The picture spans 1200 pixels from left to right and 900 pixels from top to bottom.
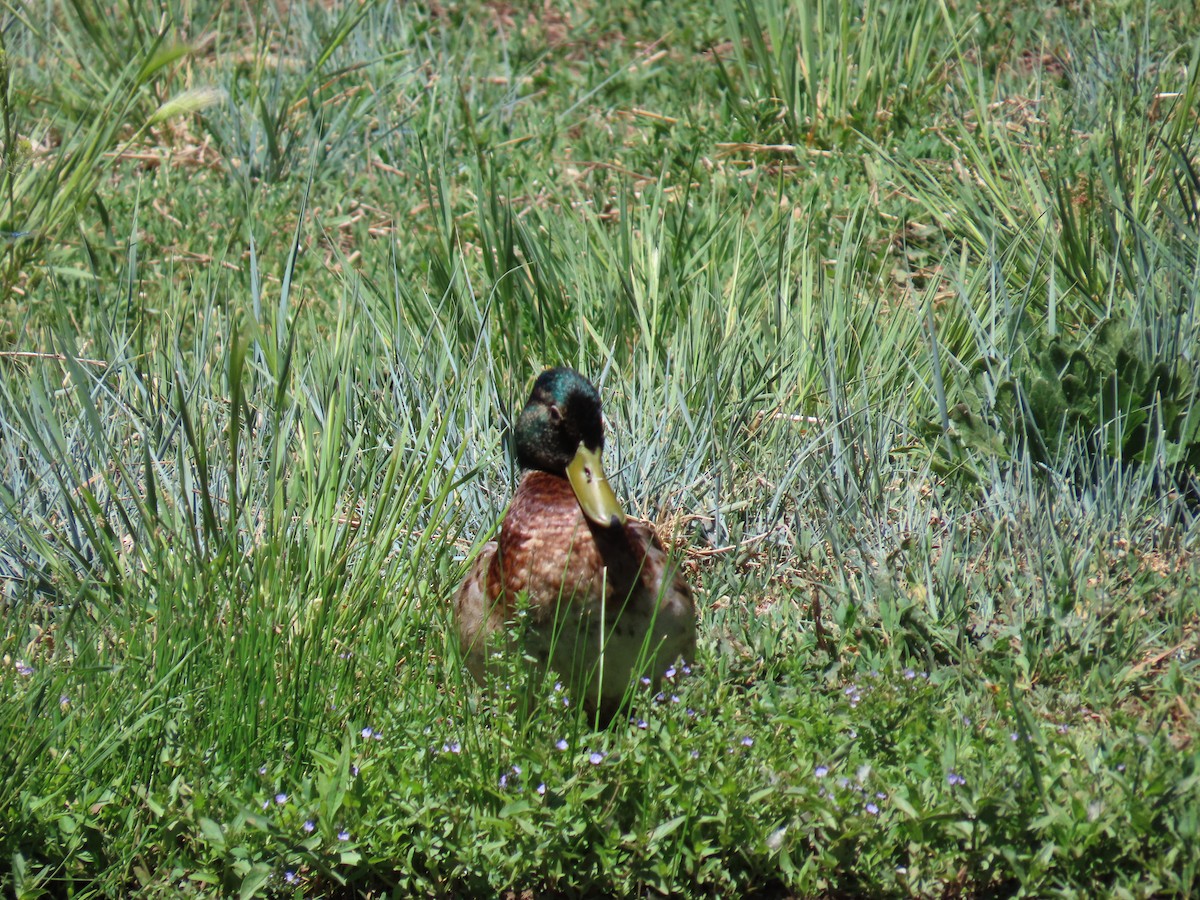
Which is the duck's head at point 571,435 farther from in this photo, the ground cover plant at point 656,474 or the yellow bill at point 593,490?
the ground cover plant at point 656,474

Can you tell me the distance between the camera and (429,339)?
11.7 ft

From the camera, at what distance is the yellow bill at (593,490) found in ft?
8.94

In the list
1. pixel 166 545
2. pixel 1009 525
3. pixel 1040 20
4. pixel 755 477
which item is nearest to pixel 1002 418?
pixel 1009 525

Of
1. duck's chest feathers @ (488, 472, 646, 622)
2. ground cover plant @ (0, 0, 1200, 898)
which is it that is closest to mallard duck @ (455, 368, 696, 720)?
duck's chest feathers @ (488, 472, 646, 622)

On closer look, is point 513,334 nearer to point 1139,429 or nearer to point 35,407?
point 35,407

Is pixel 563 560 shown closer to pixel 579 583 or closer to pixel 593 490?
pixel 579 583

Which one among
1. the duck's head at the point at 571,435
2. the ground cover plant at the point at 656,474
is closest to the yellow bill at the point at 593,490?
the duck's head at the point at 571,435

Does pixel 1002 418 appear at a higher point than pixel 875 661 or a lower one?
higher

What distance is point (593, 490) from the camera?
110 inches

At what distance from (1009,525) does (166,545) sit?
1.90 m

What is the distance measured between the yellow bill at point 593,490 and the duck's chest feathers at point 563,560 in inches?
1.3

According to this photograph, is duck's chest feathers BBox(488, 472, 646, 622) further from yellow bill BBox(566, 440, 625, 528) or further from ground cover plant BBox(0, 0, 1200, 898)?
ground cover plant BBox(0, 0, 1200, 898)

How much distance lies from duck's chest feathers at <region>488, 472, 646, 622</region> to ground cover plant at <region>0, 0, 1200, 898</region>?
23 centimetres

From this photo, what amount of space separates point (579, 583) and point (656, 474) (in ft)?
2.59
